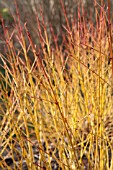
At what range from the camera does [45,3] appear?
17.0 feet

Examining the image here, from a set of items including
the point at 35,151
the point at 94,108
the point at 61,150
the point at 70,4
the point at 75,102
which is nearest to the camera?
the point at 61,150

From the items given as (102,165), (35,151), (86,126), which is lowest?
(102,165)

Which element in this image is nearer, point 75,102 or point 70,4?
point 75,102

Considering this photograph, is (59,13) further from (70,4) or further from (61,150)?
(61,150)

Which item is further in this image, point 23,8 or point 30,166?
point 23,8

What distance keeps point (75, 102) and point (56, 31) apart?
3611mm

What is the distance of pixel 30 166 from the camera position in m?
1.78

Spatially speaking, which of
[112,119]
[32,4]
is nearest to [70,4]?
[32,4]

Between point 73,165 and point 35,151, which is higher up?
point 35,151

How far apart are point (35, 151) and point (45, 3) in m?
3.25

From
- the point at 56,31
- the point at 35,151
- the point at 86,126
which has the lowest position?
the point at 35,151

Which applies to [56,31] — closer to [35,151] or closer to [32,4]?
[32,4]

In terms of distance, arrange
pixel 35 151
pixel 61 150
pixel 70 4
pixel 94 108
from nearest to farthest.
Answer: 1. pixel 61 150
2. pixel 94 108
3. pixel 35 151
4. pixel 70 4

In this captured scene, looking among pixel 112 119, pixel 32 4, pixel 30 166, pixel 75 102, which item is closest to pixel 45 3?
pixel 32 4
